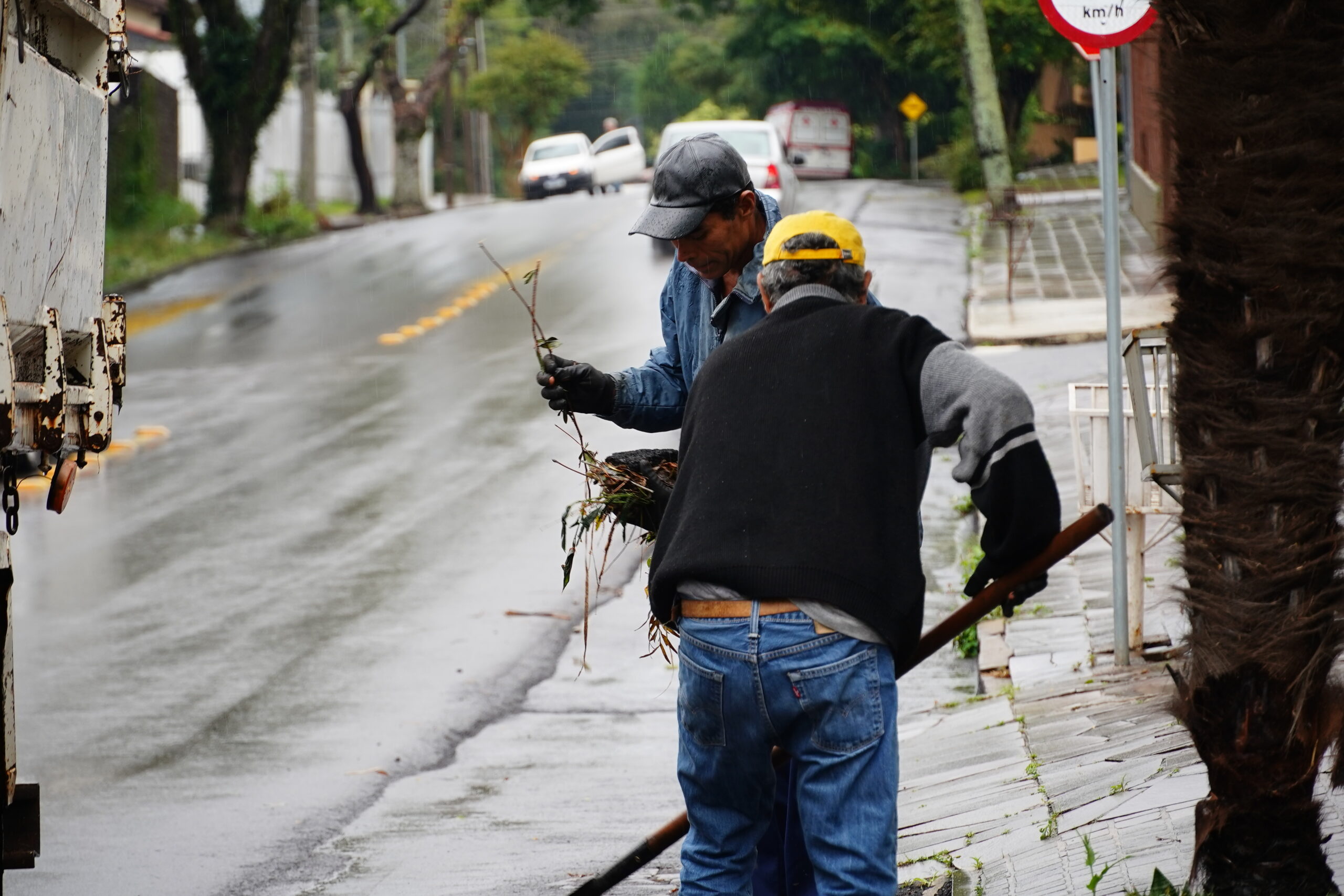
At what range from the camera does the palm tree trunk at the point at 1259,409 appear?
11.1 ft

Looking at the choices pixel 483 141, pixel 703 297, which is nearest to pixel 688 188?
pixel 703 297

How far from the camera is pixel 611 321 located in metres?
18.1

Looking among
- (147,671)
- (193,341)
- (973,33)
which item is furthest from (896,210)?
(147,671)

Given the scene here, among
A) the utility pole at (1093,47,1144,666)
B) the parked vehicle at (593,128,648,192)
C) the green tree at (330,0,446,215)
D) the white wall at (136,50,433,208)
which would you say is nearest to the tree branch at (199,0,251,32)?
the white wall at (136,50,433,208)

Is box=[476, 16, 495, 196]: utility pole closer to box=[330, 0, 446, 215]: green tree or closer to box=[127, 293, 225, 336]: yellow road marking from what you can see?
box=[330, 0, 446, 215]: green tree

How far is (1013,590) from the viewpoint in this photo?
329 cm

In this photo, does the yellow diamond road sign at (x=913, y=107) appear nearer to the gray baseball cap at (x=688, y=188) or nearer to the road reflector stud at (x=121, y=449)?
the road reflector stud at (x=121, y=449)

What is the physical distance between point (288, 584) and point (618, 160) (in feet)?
104

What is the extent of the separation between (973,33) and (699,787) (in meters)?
23.9

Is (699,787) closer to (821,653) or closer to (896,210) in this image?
(821,653)

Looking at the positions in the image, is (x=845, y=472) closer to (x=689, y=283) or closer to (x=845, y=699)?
(x=845, y=699)

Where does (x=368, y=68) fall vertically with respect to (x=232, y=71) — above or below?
above

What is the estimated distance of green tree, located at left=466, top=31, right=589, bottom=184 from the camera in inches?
2352

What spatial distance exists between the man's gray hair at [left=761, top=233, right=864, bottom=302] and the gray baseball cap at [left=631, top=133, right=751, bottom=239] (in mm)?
533
